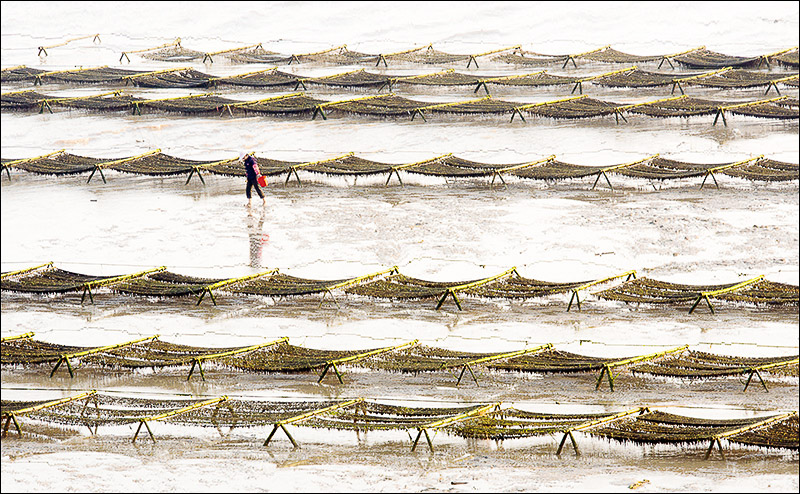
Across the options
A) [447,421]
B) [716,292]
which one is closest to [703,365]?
[716,292]

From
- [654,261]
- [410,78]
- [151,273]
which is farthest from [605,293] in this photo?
[410,78]

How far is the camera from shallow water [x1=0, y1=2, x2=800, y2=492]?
34.1 feet

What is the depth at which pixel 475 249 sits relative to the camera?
15727mm

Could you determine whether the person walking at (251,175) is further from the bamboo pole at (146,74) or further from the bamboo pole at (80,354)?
the bamboo pole at (146,74)

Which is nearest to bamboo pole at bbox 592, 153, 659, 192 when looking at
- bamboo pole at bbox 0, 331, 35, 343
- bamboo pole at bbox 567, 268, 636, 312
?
bamboo pole at bbox 567, 268, 636, 312

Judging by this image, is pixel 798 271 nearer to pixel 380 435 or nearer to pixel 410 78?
pixel 380 435

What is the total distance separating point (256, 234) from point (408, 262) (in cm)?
271

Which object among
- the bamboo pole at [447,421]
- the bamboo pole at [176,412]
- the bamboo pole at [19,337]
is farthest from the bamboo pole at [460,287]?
the bamboo pole at [19,337]

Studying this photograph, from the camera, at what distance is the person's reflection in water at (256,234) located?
15711 mm

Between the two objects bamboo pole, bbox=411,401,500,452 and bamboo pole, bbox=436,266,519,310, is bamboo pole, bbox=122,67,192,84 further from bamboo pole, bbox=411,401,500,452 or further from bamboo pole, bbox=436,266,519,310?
bamboo pole, bbox=411,401,500,452

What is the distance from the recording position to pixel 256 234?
16.7m

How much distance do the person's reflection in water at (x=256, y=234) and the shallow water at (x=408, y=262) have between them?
0.05m

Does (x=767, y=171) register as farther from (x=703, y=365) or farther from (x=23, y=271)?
(x=23, y=271)

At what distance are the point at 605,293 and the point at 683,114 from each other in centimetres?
871
